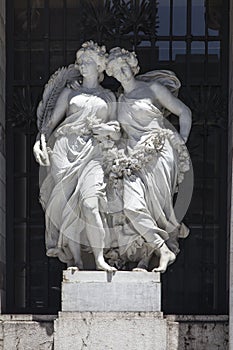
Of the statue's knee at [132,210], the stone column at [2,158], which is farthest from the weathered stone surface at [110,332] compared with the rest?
the stone column at [2,158]

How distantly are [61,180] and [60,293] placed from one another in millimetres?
1353

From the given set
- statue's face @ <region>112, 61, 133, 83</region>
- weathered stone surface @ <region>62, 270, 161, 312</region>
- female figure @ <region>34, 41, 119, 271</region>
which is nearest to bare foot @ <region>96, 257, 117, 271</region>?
female figure @ <region>34, 41, 119, 271</region>

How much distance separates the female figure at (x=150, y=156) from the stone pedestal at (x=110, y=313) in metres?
0.32

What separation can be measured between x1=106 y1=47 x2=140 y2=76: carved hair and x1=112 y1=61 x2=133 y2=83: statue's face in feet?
0.06

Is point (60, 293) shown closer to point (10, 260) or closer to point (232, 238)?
point (10, 260)

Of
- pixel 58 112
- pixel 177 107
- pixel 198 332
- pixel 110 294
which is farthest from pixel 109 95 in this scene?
pixel 198 332

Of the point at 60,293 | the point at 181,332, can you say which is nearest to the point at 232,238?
the point at 181,332

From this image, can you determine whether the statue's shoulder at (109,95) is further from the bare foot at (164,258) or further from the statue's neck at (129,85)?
the bare foot at (164,258)

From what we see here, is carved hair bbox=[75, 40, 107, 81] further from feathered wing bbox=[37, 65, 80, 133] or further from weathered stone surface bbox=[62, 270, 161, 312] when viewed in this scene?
weathered stone surface bbox=[62, 270, 161, 312]

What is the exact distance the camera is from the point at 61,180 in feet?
43.1

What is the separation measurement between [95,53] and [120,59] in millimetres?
241

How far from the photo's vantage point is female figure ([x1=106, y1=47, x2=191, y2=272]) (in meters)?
13.1

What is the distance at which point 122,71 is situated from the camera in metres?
13.4

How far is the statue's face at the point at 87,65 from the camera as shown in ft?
43.8
